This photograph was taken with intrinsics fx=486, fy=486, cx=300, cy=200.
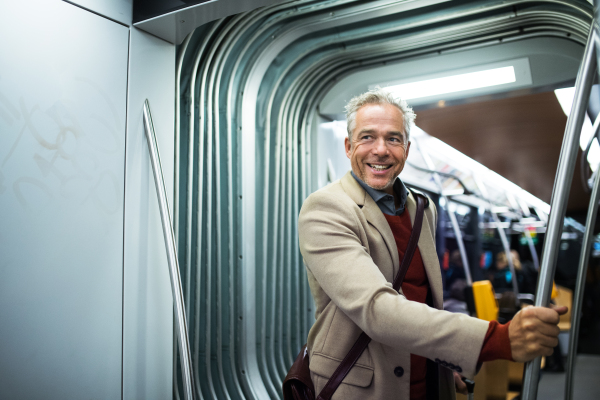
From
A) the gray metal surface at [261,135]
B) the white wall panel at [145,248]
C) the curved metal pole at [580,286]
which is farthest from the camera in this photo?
the gray metal surface at [261,135]

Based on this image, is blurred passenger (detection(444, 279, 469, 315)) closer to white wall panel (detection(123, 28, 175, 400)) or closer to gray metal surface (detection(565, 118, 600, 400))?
white wall panel (detection(123, 28, 175, 400))

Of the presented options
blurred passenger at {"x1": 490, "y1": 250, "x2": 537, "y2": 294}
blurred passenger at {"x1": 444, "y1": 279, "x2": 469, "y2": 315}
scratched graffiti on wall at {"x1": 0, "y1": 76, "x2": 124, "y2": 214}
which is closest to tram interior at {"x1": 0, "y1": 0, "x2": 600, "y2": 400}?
scratched graffiti on wall at {"x1": 0, "y1": 76, "x2": 124, "y2": 214}

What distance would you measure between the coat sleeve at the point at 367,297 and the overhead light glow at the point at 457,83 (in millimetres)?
2437

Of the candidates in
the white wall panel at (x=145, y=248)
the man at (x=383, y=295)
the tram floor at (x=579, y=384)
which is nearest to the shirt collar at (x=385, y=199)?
the man at (x=383, y=295)

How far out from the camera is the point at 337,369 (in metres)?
1.74

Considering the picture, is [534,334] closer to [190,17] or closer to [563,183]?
[563,183]

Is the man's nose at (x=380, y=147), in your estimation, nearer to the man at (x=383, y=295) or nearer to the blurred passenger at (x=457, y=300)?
the man at (x=383, y=295)

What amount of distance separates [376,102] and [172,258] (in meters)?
1.41

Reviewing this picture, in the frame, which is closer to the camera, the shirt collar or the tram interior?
the shirt collar

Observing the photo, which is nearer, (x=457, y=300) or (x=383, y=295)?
(x=383, y=295)

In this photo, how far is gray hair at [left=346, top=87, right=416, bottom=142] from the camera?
203 cm

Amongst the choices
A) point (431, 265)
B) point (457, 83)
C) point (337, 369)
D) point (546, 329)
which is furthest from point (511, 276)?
point (546, 329)

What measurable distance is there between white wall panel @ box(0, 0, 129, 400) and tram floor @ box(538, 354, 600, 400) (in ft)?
16.9

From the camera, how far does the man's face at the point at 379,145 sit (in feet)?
6.49
